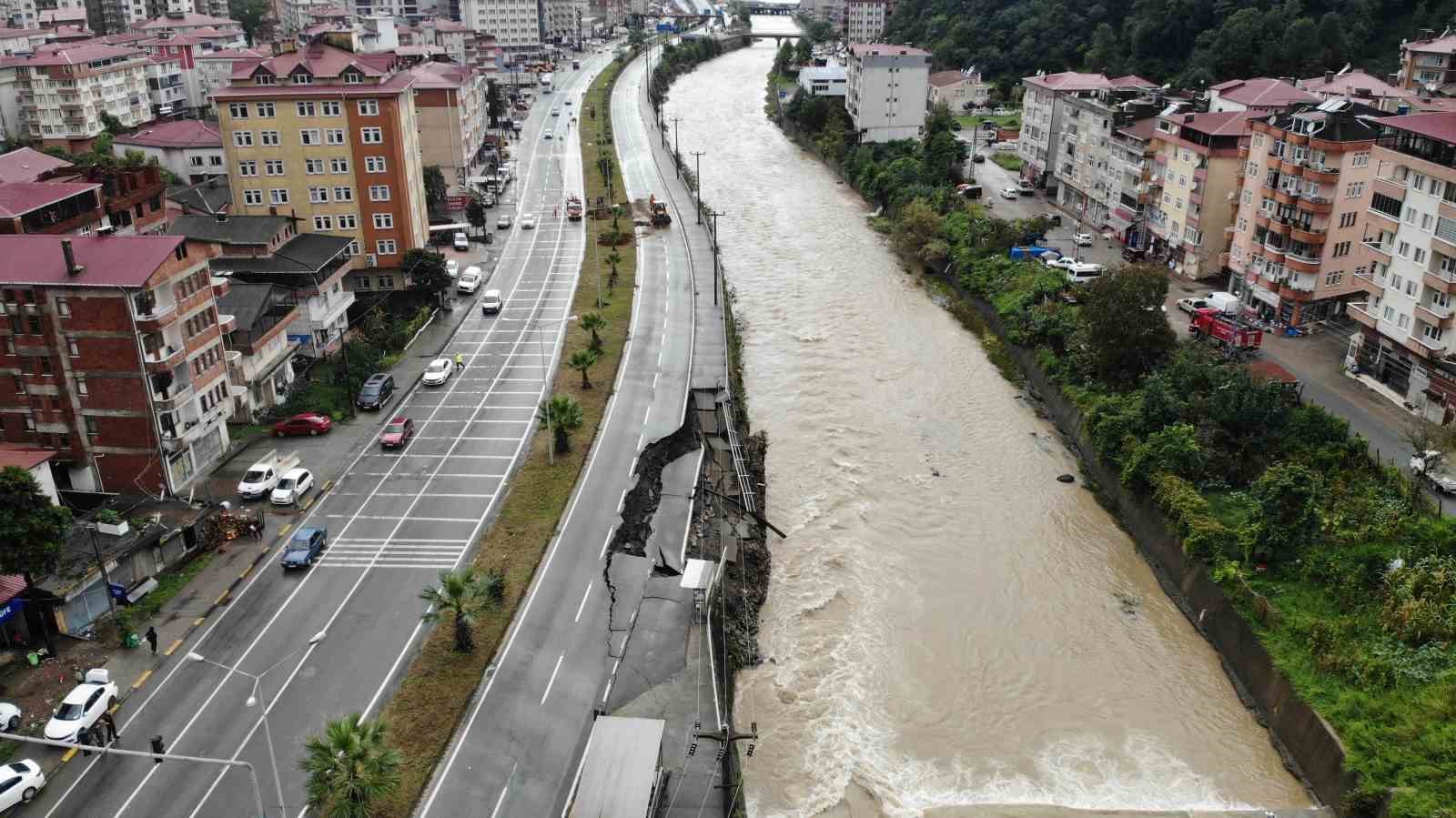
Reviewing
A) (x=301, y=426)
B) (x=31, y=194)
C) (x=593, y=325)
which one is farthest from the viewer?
(x=593, y=325)

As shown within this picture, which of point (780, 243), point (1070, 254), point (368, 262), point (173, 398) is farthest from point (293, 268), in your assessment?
point (1070, 254)

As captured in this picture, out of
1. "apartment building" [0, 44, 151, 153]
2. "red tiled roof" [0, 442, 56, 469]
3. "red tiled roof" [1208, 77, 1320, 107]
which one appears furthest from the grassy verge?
"apartment building" [0, 44, 151, 153]

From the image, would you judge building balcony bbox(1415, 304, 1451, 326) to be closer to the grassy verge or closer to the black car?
the grassy verge

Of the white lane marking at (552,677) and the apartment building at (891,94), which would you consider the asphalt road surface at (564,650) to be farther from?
the apartment building at (891,94)

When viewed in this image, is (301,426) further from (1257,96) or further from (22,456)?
(1257,96)

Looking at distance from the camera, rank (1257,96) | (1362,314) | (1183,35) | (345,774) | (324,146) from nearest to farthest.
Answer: (345,774) → (1362,314) → (324,146) → (1257,96) → (1183,35)

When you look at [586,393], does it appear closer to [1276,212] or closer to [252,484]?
[252,484]

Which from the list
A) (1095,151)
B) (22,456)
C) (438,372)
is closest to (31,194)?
(438,372)
